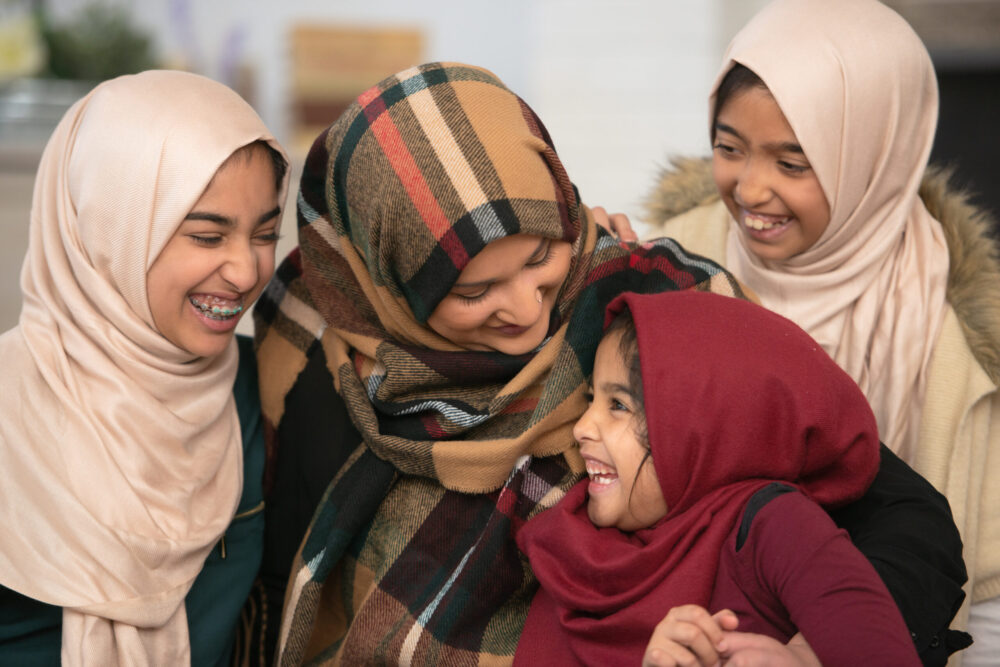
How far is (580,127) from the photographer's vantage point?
4949mm

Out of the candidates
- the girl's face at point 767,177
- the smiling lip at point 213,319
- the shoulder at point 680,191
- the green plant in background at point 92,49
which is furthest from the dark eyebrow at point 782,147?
the green plant in background at point 92,49

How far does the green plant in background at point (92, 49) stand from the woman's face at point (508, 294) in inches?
127

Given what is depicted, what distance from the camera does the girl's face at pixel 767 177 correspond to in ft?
6.83

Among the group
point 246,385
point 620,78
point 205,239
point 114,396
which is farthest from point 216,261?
point 620,78

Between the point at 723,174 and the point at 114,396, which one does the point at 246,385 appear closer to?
the point at 114,396

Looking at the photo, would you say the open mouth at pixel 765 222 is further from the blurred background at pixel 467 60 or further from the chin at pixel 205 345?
the blurred background at pixel 467 60

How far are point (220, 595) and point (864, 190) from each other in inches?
60.9

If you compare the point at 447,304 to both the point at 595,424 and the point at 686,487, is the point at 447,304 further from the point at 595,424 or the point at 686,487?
the point at 686,487

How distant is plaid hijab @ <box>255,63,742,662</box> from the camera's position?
1.73 meters

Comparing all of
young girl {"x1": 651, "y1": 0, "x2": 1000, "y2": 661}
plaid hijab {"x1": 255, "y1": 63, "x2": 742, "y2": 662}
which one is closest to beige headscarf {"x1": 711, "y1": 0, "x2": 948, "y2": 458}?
young girl {"x1": 651, "y1": 0, "x2": 1000, "y2": 661}

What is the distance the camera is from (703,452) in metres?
1.51

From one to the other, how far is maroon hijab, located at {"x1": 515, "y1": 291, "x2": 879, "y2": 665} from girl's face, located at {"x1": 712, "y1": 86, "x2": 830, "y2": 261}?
1.90ft

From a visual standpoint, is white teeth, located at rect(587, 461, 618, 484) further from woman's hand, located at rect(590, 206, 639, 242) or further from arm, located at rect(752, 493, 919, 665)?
woman's hand, located at rect(590, 206, 639, 242)

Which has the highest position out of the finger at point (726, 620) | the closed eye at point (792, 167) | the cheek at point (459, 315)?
the closed eye at point (792, 167)
